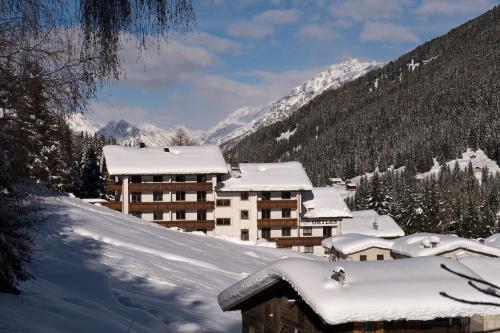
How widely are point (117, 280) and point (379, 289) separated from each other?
505 inches

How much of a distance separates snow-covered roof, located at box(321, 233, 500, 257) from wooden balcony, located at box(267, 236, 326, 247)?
593cm

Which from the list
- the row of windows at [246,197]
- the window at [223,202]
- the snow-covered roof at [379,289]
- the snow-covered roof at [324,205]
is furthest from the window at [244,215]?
the snow-covered roof at [379,289]

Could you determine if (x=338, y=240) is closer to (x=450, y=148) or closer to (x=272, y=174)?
(x=272, y=174)

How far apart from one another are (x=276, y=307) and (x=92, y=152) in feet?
207

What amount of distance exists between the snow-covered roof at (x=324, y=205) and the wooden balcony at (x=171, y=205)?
34.3 feet

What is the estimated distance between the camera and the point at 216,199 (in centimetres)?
5606

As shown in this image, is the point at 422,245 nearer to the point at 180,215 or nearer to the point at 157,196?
the point at 180,215

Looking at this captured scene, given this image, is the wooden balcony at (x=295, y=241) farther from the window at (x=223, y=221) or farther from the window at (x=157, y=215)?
the window at (x=157, y=215)

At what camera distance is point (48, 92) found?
5.61 m

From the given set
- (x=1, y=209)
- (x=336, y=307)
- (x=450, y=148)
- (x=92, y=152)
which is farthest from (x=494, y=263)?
(x=450, y=148)

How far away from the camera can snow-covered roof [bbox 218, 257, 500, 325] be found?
9.42m

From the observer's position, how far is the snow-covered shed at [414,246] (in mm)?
41750

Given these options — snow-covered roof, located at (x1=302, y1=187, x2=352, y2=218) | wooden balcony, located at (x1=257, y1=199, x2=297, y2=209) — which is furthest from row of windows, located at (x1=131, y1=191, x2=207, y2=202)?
snow-covered roof, located at (x1=302, y1=187, x2=352, y2=218)

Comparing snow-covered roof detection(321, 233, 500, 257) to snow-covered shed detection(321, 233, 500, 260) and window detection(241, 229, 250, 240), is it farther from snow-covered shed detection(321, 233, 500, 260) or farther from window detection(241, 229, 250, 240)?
window detection(241, 229, 250, 240)
